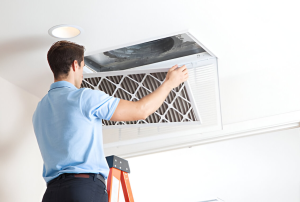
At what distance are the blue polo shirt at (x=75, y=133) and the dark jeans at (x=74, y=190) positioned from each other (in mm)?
25

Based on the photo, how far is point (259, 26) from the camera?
1421 millimetres

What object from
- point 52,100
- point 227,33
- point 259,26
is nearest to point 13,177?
point 52,100

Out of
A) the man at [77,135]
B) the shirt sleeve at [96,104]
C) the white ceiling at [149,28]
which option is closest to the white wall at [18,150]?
the white ceiling at [149,28]

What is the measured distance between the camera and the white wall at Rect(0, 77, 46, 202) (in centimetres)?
161

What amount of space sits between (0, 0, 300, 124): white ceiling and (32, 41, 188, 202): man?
1.04 feet

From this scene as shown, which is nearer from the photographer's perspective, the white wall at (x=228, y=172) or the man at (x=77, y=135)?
the man at (x=77, y=135)

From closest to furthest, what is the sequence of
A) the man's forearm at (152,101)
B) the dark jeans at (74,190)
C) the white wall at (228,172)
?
the dark jeans at (74,190)
the man's forearm at (152,101)
the white wall at (228,172)

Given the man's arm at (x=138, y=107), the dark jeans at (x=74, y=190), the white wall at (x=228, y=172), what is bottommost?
the white wall at (x=228, y=172)

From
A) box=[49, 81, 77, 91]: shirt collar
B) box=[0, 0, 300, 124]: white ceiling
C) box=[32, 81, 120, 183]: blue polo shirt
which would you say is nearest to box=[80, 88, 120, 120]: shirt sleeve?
box=[32, 81, 120, 183]: blue polo shirt

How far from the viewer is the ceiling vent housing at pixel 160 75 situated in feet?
4.75

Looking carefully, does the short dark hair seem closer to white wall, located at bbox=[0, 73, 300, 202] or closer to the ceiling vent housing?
the ceiling vent housing

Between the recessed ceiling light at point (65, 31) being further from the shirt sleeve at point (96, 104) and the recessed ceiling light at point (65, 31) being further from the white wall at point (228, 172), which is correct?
the white wall at point (228, 172)

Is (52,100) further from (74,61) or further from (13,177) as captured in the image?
(13,177)

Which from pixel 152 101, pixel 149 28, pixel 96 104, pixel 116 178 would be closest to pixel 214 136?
pixel 116 178
